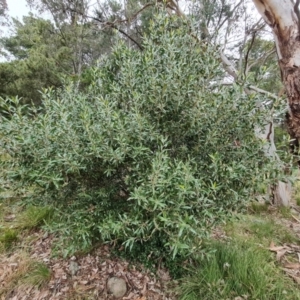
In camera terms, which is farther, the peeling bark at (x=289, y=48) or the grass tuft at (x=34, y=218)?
the grass tuft at (x=34, y=218)

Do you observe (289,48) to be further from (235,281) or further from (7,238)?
(7,238)

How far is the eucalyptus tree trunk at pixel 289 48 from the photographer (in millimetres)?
2066

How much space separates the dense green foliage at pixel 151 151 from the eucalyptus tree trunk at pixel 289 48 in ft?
2.19

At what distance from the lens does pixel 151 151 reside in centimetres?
156

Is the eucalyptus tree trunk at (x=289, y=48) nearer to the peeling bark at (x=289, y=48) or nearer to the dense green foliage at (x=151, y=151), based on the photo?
the peeling bark at (x=289, y=48)

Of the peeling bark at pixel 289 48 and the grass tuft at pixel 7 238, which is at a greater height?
the peeling bark at pixel 289 48

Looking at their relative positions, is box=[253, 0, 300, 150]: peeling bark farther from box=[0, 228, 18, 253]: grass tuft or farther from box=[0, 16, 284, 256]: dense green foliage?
box=[0, 228, 18, 253]: grass tuft

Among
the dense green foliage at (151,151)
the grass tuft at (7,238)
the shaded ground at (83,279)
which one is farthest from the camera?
the grass tuft at (7,238)

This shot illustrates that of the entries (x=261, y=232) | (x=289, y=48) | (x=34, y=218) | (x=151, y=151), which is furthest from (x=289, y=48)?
(x=34, y=218)

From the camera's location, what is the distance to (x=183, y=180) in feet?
4.45

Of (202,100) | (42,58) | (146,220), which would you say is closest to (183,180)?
(146,220)

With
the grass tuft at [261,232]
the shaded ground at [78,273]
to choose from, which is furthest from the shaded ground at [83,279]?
the grass tuft at [261,232]

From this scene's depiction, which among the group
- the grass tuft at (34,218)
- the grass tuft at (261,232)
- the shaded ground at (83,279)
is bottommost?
the shaded ground at (83,279)

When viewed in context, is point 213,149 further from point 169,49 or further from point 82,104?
point 82,104
